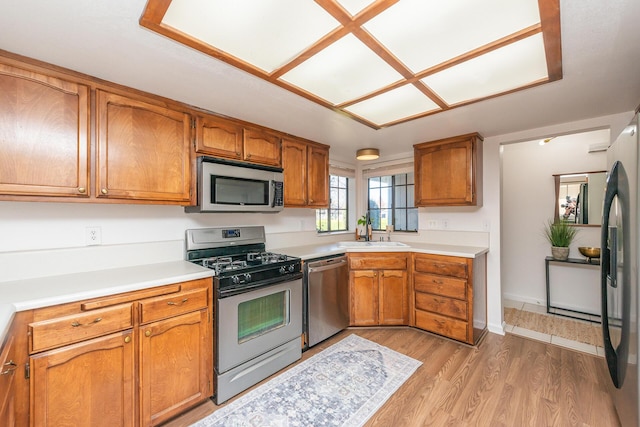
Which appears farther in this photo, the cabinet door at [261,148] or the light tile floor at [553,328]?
the light tile floor at [553,328]

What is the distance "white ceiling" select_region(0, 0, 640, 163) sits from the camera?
3.76 feet

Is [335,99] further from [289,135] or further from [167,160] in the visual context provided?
[167,160]

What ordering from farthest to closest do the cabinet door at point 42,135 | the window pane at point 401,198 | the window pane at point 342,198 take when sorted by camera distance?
the window pane at point 342,198 → the window pane at point 401,198 → the cabinet door at point 42,135

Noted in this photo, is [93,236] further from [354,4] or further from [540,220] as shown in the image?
[540,220]

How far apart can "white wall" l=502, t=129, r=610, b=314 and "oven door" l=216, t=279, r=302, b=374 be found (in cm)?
271

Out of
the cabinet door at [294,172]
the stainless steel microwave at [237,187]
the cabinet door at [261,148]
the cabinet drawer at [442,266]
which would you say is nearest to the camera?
the stainless steel microwave at [237,187]

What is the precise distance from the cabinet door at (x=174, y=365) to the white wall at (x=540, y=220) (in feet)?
11.2

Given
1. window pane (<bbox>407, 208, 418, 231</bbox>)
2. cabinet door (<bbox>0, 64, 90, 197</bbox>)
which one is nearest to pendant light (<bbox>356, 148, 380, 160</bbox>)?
window pane (<bbox>407, 208, 418, 231</bbox>)

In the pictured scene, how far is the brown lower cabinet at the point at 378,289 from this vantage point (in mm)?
3025

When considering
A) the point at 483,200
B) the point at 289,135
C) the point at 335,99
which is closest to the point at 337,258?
the point at 289,135

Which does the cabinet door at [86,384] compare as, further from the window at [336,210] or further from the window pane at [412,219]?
the window pane at [412,219]

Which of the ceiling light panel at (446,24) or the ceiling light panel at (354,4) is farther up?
the ceiling light panel at (446,24)

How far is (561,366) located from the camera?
2.31m

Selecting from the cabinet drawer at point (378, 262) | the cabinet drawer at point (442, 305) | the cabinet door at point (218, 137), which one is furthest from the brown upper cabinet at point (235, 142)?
the cabinet drawer at point (442, 305)
